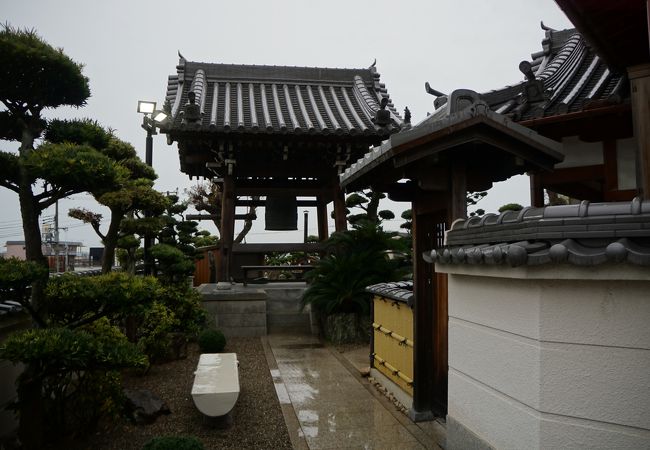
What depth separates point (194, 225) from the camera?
13.7m

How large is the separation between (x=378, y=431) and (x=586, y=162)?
13.9 ft

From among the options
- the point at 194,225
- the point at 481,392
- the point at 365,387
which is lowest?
the point at 365,387

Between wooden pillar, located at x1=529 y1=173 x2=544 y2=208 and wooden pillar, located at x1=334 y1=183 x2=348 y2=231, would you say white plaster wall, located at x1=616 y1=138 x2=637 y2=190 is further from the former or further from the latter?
wooden pillar, located at x1=334 y1=183 x2=348 y2=231

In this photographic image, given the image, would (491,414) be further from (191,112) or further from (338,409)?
(191,112)

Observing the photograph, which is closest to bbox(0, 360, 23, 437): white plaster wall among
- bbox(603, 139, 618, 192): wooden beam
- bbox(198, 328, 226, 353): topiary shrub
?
bbox(198, 328, 226, 353): topiary shrub

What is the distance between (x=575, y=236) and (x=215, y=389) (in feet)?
14.5

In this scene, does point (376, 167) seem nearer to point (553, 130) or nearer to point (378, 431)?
point (553, 130)

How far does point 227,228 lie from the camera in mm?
12992

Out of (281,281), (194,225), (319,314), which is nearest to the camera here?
(319,314)

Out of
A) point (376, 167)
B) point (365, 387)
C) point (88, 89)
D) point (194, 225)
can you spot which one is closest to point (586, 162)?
point (376, 167)

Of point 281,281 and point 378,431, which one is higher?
point 281,281

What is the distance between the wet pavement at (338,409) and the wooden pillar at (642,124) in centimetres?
328

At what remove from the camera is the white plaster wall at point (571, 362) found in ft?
9.79

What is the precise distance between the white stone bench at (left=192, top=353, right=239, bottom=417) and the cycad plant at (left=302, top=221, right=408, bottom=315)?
13.1 ft
